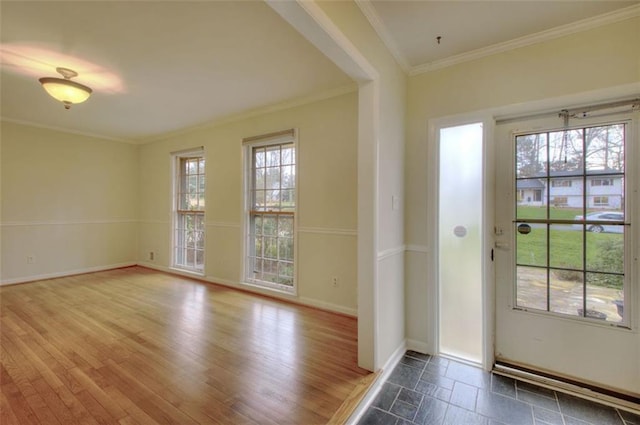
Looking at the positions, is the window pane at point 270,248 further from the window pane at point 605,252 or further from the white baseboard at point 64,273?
→ the white baseboard at point 64,273

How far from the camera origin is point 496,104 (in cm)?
215

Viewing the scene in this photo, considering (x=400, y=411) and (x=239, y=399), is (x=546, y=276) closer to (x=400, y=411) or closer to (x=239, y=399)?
(x=400, y=411)

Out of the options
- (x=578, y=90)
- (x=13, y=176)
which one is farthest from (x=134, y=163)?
(x=578, y=90)

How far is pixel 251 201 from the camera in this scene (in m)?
4.07

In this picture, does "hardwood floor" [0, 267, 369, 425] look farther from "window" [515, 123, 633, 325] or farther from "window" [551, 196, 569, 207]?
"window" [551, 196, 569, 207]

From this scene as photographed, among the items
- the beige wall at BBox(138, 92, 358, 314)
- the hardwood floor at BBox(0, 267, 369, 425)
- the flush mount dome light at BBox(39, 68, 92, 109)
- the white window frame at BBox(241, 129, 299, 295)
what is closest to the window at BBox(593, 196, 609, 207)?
the beige wall at BBox(138, 92, 358, 314)

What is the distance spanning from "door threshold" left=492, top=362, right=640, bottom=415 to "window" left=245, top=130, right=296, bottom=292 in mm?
2331

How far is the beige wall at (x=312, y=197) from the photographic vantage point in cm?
308

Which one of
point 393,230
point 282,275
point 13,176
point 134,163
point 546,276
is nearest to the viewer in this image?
point 546,276

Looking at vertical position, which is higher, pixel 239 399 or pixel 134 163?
pixel 134 163

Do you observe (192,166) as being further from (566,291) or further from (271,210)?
(566,291)

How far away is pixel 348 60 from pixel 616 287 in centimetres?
240

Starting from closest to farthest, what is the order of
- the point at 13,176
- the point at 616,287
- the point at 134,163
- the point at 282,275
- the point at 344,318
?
the point at 616,287
the point at 344,318
the point at 282,275
the point at 13,176
the point at 134,163

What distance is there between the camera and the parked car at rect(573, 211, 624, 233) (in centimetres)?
186
